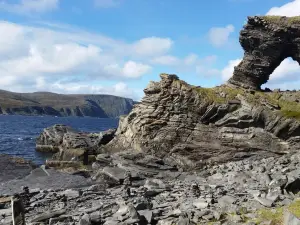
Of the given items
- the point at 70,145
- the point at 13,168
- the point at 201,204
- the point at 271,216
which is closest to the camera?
the point at 271,216

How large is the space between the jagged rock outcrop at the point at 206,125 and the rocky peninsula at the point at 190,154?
140 mm

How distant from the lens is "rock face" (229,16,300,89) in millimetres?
64250

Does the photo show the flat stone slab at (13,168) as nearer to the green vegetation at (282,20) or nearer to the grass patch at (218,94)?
the grass patch at (218,94)

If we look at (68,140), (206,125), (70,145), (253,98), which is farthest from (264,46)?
(68,140)

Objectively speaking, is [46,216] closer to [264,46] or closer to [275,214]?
[275,214]

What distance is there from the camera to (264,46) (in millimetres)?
65438

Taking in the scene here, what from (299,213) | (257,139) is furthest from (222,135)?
(299,213)

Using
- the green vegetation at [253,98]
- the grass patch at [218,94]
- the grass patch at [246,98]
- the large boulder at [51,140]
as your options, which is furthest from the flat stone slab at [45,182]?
the large boulder at [51,140]

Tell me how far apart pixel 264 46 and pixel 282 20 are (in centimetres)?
542

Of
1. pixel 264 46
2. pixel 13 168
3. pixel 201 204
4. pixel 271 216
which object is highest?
pixel 264 46

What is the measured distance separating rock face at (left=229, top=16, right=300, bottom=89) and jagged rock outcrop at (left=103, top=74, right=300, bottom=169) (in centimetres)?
920

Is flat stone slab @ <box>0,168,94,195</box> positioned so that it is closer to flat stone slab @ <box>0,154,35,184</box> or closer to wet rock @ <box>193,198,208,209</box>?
flat stone slab @ <box>0,154,35,184</box>

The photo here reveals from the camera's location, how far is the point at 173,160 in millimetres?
50906

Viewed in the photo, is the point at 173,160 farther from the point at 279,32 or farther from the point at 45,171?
the point at 279,32
